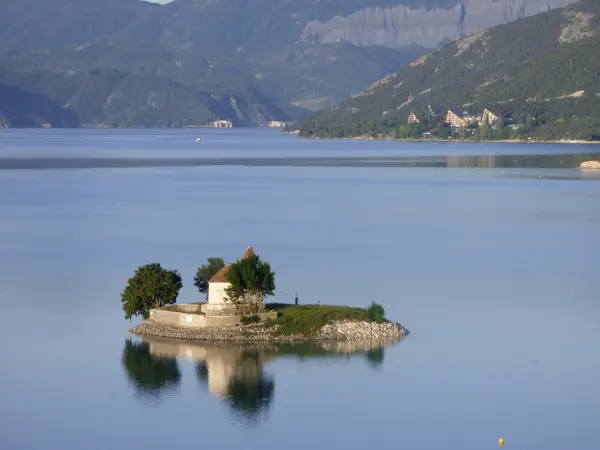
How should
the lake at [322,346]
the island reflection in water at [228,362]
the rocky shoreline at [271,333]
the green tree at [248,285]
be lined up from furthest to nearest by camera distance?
the green tree at [248,285]
the rocky shoreline at [271,333]
the island reflection in water at [228,362]
the lake at [322,346]

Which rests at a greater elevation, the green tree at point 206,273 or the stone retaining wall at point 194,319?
the green tree at point 206,273

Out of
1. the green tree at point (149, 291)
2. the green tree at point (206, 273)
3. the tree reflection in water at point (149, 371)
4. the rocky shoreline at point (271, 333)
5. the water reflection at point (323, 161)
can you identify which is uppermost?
the water reflection at point (323, 161)

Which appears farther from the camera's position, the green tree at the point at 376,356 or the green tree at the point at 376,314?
the green tree at the point at 376,314

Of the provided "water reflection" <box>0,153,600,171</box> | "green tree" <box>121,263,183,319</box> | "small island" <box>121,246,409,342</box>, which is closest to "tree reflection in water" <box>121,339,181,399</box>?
"small island" <box>121,246,409,342</box>

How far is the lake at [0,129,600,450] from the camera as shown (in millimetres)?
34625

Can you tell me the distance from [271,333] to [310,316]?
1458 millimetres

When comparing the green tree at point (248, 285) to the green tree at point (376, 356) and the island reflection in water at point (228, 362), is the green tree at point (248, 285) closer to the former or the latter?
the island reflection in water at point (228, 362)

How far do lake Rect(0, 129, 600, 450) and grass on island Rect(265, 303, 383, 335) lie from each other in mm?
1134

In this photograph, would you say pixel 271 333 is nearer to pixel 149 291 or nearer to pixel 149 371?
pixel 149 371

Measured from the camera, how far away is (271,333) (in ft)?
138

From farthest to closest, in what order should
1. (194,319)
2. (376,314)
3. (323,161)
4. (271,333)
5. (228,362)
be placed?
(323,161), (376,314), (194,319), (271,333), (228,362)

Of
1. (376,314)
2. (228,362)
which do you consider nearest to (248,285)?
(228,362)

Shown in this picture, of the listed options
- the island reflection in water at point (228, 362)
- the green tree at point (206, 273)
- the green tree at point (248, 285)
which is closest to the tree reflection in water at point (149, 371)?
the island reflection in water at point (228, 362)

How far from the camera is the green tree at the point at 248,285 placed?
42.5 m
